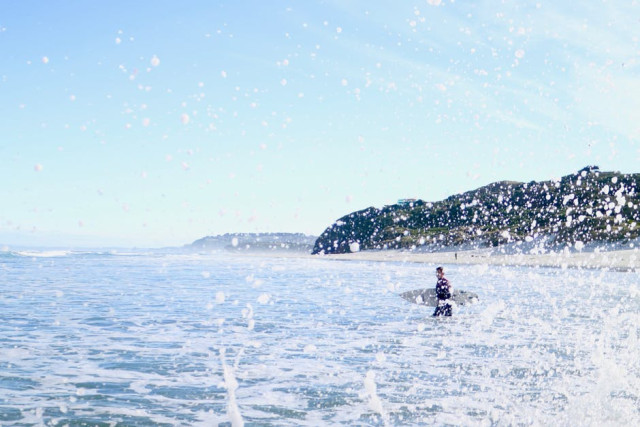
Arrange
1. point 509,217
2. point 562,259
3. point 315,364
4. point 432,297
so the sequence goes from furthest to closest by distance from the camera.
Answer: point 509,217
point 562,259
point 432,297
point 315,364

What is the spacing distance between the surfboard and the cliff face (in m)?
45.9

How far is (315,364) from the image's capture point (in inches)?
434

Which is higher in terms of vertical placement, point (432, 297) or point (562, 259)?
point (432, 297)

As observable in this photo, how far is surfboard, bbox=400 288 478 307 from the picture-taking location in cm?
2186

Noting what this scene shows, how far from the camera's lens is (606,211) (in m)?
84.6

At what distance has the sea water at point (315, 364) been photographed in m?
7.83

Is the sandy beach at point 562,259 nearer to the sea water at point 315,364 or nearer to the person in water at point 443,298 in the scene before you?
the sea water at point 315,364

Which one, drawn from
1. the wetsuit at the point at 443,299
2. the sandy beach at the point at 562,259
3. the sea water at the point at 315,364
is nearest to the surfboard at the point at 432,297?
the sea water at the point at 315,364

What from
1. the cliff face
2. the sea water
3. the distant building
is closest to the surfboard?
the sea water

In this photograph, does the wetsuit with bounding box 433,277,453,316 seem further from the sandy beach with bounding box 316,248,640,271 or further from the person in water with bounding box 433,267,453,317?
the sandy beach with bounding box 316,248,640,271

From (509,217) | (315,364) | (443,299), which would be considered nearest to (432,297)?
(443,299)

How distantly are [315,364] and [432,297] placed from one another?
1203cm

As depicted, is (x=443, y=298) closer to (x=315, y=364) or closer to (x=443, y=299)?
(x=443, y=299)

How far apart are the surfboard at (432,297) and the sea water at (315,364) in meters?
1.08
